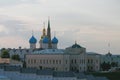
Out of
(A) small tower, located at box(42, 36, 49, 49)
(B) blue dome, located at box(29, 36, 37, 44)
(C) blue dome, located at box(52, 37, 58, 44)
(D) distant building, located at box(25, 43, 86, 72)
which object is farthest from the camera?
(B) blue dome, located at box(29, 36, 37, 44)

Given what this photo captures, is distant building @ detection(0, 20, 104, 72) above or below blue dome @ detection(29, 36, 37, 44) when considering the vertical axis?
below

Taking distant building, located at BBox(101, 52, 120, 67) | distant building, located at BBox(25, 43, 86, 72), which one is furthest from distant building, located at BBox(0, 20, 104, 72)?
distant building, located at BBox(101, 52, 120, 67)

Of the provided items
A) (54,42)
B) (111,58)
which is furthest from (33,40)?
(111,58)

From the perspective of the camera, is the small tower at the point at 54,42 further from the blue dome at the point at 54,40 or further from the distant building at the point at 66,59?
the distant building at the point at 66,59

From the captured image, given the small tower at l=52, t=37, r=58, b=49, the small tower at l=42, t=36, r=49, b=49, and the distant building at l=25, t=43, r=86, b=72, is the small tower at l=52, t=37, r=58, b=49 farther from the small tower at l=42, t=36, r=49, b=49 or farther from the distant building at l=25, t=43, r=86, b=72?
the distant building at l=25, t=43, r=86, b=72

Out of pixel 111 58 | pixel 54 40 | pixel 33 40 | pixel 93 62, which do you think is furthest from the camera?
pixel 111 58

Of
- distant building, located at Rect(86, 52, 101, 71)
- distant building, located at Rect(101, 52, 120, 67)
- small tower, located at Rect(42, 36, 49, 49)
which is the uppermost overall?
small tower, located at Rect(42, 36, 49, 49)

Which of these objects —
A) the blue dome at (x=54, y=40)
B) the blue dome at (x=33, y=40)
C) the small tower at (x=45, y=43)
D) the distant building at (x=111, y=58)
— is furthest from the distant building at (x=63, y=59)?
the distant building at (x=111, y=58)

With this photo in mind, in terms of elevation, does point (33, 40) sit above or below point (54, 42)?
above

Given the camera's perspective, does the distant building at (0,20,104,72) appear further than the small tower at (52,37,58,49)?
No

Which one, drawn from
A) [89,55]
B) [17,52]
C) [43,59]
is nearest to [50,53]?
[43,59]

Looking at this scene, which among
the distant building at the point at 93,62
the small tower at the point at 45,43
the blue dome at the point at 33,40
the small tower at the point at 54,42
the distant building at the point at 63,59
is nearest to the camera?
the distant building at the point at 63,59

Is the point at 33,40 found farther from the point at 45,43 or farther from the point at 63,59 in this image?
the point at 63,59

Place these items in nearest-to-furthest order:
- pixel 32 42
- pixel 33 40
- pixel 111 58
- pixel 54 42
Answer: pixel 54 42 → pixel 33 40 → pixel 32 42 → pixel 111 58
